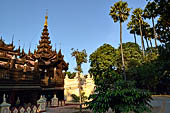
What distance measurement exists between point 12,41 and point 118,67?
1038 inches

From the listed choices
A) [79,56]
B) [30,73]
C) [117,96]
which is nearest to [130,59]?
[79,56]

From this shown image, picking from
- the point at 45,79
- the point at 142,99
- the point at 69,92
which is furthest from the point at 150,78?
the point at 142,99

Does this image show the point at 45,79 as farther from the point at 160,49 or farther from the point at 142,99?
the point at 142,99

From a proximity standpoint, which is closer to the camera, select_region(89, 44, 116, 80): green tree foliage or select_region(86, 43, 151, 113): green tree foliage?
select_region(86, 43, 151, 113): green tree foliage

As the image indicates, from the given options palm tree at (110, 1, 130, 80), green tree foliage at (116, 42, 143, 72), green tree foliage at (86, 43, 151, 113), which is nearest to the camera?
green tree foliage at (86, 43, 151, 113)

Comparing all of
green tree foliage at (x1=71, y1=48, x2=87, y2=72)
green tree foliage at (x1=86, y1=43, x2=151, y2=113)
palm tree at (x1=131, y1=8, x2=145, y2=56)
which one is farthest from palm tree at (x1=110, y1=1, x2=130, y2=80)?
green tree foliage at (x1=86, y1=43, x2=151, y2=113)

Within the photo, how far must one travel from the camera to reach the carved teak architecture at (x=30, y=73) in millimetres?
14470

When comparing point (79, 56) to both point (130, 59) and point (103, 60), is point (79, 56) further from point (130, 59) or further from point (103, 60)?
point (130, 59)

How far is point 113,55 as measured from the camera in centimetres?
3884

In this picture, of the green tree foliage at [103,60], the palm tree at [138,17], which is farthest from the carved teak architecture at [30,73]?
the palm tree at [138,17]

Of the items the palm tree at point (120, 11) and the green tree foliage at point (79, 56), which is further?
the palm tree at point (120, 11)

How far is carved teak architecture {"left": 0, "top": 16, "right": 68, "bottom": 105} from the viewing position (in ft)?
47.5

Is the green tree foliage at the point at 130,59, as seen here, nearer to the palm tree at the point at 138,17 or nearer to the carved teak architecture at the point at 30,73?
the palm tree at the point at 138,17

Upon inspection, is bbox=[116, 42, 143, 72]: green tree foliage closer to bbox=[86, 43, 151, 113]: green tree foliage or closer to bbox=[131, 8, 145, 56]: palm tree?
bbox=[131, 8, 145, 56]: palm tree
